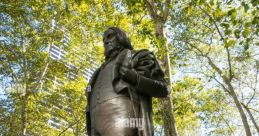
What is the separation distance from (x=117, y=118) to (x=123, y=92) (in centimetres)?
33

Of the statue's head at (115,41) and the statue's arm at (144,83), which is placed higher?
the statue's head at (115,41)

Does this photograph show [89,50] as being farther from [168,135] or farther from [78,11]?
[168,135]

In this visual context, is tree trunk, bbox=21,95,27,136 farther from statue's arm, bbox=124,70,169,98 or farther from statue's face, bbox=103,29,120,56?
statue's arm, bbox=124,70,169,98

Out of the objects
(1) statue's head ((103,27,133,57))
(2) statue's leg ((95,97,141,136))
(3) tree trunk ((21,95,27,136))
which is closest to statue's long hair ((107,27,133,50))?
(1) statue's head ((103,27,133,57))

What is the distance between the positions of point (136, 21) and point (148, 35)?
1227 millimetres

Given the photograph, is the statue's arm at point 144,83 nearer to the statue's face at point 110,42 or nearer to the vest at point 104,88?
the vest at point 104,88

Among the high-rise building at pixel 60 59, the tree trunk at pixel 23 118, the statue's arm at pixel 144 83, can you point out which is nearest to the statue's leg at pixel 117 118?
the statue's arm at pixel 144 83

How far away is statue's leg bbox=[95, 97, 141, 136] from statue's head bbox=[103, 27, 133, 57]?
2.62 ft

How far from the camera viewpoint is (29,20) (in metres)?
19.7

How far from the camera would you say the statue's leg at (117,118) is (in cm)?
390

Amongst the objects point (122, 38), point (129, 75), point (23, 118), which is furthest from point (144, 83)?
point (23, 118)

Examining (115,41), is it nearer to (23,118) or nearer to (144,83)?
(144,83)

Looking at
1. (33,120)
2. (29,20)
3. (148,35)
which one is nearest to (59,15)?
(29,20)

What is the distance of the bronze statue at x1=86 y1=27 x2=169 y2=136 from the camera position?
13.0 ft
